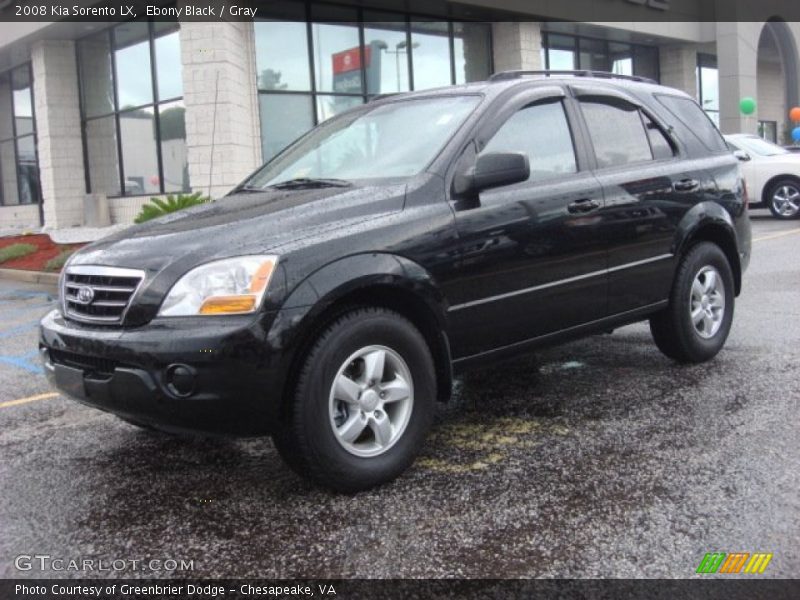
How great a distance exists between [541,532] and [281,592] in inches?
38.5

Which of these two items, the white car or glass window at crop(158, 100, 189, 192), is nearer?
the white car

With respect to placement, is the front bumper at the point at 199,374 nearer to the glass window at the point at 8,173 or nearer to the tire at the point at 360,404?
the tire at the point at 360,404

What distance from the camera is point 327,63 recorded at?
17672mm

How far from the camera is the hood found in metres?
3.27

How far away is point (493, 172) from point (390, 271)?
0.74 m

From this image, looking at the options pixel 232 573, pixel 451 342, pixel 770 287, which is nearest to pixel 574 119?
pixel 451 342

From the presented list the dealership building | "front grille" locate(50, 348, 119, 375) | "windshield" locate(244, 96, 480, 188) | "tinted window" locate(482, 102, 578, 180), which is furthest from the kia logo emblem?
the dealership building

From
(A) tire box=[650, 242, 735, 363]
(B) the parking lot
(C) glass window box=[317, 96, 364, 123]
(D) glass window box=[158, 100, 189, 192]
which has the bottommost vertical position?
(B) the parking lot

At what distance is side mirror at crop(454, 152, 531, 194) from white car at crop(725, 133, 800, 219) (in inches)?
527

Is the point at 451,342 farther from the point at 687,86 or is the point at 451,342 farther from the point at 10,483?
the point at 687,86

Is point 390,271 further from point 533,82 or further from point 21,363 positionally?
point 21,363

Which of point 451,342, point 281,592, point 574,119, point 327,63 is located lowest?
point 281,592

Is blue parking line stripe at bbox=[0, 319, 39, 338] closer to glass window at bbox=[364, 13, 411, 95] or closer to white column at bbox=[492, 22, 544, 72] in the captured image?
glass window at bbox=[364, 13, 411, 95]

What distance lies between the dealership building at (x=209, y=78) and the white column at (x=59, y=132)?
0.08ft
